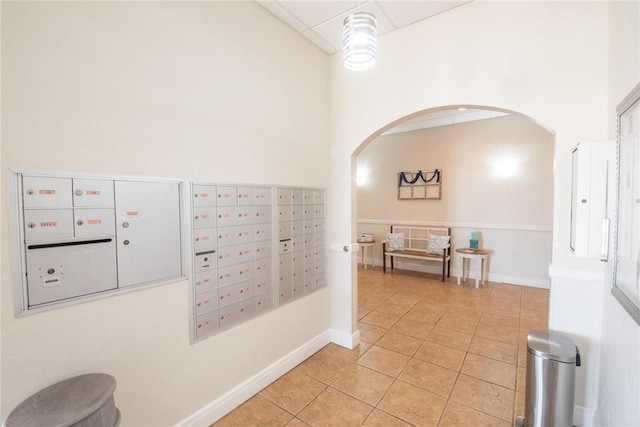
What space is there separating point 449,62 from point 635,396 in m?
2.22

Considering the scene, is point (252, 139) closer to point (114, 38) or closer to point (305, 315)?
point (114, 38)

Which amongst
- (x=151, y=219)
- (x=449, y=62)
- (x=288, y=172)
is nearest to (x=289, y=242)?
(x=288, y=172)

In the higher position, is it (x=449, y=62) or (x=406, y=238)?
(x=449, y=62)

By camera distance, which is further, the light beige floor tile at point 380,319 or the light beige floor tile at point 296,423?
the light beige floor tile at point 380,319

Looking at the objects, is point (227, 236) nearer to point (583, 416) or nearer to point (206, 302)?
point (206, 302)

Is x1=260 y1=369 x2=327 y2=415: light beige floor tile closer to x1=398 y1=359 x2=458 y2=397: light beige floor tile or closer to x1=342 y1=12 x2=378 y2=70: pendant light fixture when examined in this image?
x1=398 y1=359 x2=458 y2=397: light beige floor tile

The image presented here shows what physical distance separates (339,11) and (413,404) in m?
2.93

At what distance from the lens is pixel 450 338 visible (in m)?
3.00

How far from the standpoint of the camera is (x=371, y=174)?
6234 mm

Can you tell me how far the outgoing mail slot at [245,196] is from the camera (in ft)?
6.71

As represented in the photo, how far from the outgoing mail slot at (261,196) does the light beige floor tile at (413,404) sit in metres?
1.68

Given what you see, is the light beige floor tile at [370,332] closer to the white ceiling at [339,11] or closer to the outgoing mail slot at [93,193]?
the outgoing mail slot at [93,193]

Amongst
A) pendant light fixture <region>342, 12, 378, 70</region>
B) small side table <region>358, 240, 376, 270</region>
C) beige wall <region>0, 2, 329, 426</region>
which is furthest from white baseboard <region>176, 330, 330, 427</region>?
small side table <region>358, 240, 376, 270</region>

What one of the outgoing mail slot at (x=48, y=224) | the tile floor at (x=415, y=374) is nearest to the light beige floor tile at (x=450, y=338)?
the tile floor at (x=415, y=374)
